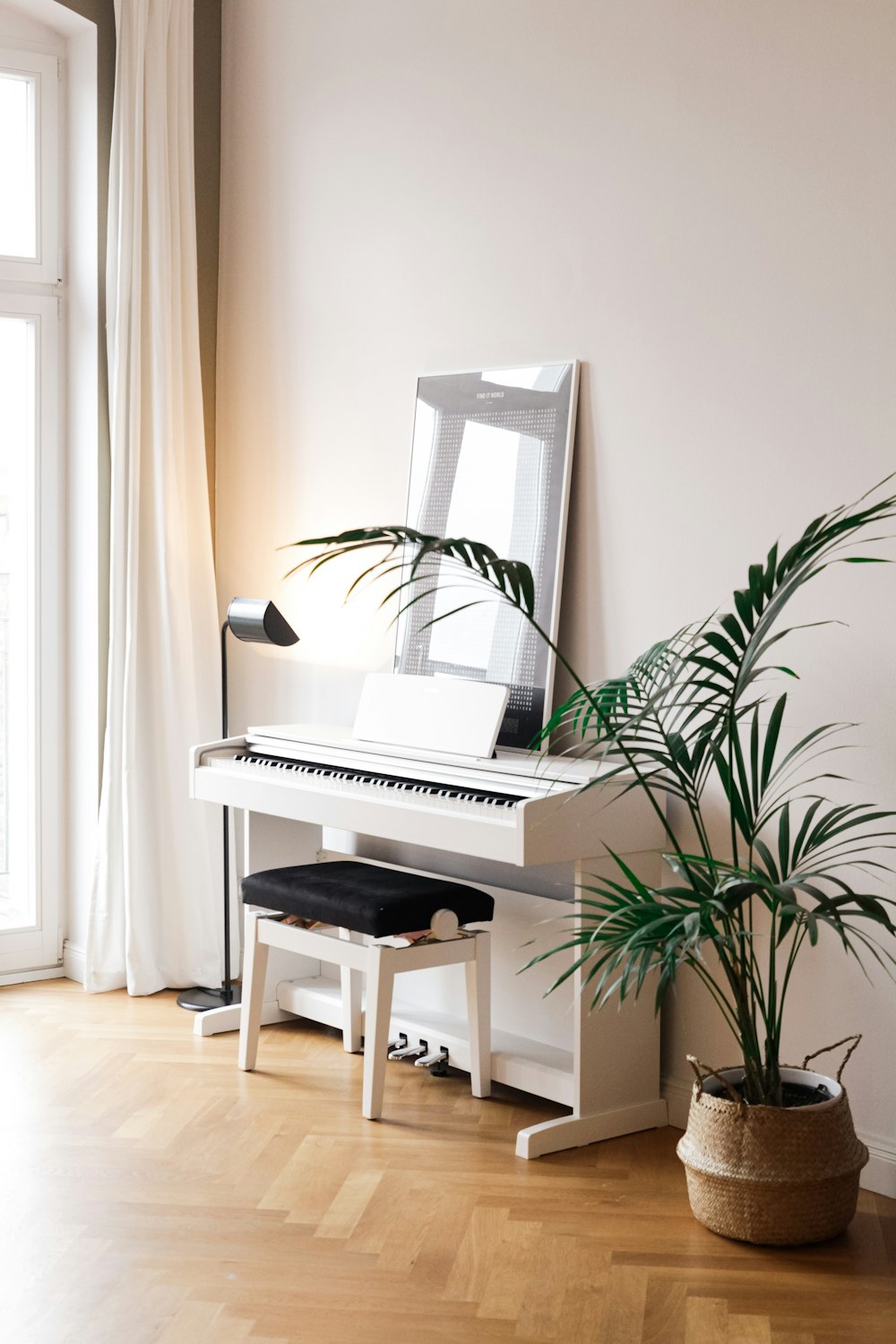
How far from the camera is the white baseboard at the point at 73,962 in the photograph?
470cm

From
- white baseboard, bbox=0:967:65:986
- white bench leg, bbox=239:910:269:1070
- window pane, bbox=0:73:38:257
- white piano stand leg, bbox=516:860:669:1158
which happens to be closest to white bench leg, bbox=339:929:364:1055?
white bench leg, bbox=239:910:269:1070

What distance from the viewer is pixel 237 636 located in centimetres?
422

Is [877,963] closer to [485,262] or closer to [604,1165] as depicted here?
[604,1165]

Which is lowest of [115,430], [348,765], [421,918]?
[421,918]

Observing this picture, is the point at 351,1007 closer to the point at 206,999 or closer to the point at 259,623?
the point at 206,999

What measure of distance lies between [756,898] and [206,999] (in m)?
1.85

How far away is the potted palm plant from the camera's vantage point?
8.91 ft

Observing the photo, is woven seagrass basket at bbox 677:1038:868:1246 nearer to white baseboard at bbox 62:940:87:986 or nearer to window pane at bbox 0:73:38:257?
white baseboard at bbox 62:940:87:986

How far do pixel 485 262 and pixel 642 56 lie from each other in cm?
67

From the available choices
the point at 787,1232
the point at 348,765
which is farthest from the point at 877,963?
the point at 348,765

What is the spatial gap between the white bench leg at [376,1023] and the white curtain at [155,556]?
127cm

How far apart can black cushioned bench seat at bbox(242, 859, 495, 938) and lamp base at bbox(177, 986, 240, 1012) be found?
2.05ft

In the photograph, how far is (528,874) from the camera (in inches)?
152

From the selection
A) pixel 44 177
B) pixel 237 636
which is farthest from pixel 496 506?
pixel 44 177
